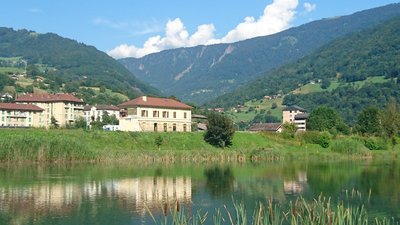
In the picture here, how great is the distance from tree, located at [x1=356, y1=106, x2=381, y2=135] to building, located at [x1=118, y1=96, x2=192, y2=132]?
3096 centimetres

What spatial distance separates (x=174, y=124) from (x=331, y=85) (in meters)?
120

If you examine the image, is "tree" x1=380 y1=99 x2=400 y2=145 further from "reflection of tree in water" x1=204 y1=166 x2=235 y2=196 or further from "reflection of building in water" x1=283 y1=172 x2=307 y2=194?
"reflection of building in water" x1=283 y1=172 x2=307 y2=194

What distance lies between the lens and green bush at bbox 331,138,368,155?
261 ft

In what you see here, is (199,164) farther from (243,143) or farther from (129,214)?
(129,214)

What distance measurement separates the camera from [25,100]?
118 m

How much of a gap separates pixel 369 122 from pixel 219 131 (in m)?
33.3

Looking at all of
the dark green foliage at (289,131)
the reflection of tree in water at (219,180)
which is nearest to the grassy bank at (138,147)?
the dark green foliage at (289,131)

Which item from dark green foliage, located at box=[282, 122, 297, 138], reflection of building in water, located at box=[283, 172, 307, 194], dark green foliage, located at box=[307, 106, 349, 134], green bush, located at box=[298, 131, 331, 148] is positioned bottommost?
reflection of building in water, located at box=[283, 172, 307, 194]

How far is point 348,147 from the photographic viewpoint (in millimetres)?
79875

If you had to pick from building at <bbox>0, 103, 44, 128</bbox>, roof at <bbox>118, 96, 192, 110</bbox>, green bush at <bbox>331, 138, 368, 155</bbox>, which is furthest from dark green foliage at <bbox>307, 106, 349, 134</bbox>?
building at <bbox>0, 103, 44, 128</bbox>

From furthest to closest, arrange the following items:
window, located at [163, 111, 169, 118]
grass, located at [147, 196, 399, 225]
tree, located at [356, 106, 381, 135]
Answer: tree, located at [356, 106, 381, 135]
window, located at [163, 111, 169, 118]
grass, located at [147, 196, 399, 225]

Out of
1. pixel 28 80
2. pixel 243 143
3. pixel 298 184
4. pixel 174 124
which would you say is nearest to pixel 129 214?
pixel 298 184

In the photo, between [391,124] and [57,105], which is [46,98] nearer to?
[57,105]

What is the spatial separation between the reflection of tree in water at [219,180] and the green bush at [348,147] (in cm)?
2887
